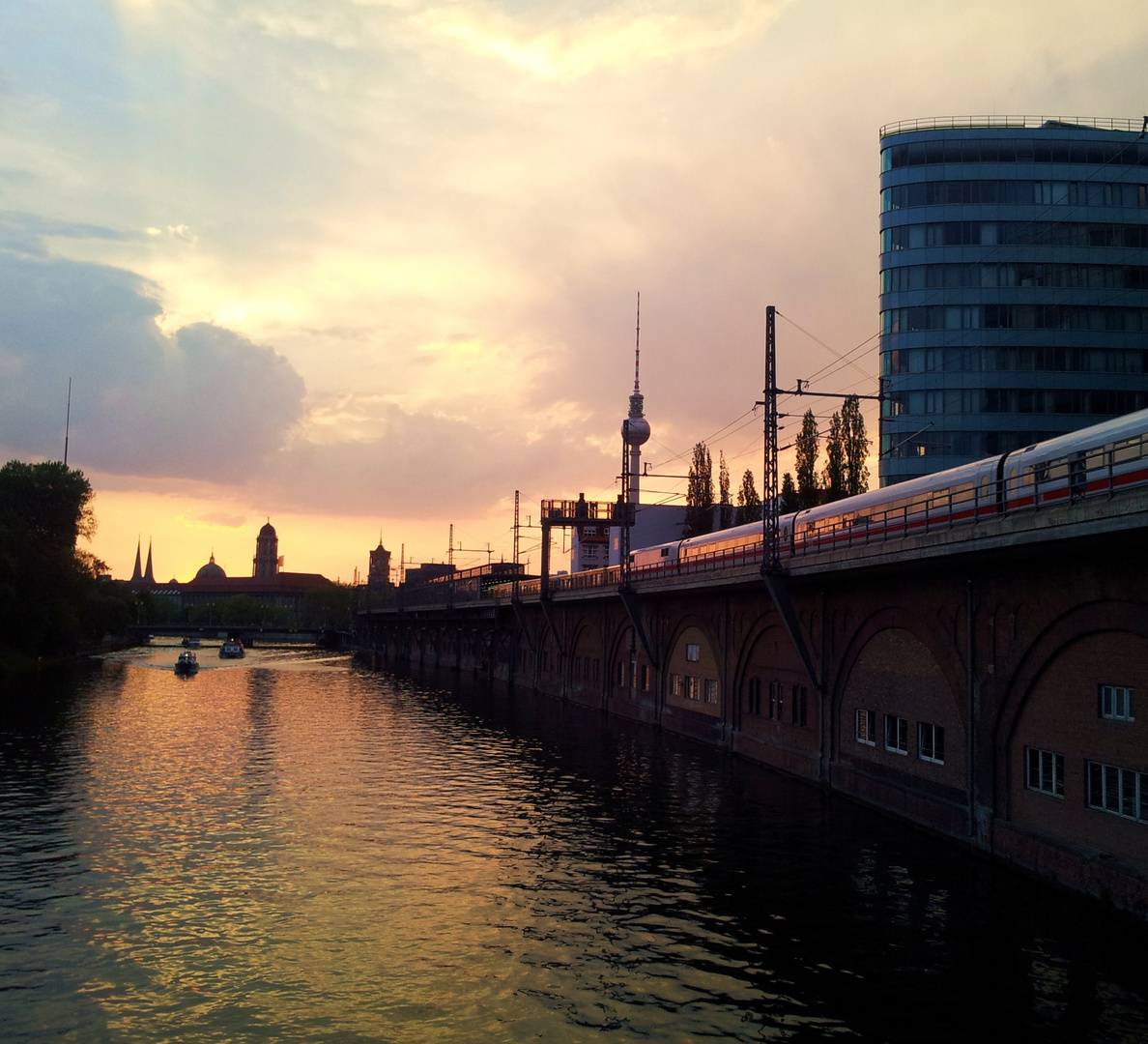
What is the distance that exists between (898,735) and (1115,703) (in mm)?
11347

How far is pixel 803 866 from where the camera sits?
30531mm

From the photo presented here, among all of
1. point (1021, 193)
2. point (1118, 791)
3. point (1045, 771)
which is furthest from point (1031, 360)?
point (1118, 791)

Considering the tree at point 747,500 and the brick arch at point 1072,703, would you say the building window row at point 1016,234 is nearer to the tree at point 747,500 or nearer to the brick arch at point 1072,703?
the tree at point 747,500

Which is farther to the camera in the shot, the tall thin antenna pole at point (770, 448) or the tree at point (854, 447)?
the tree at point (854, 447)

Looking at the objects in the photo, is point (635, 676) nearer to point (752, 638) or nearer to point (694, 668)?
point (694, 668)

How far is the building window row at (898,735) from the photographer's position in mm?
33625

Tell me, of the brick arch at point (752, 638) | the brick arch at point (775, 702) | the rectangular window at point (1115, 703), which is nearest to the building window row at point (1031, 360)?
the brick arch at point (752, 638)

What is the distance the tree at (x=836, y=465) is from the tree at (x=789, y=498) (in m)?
5.28

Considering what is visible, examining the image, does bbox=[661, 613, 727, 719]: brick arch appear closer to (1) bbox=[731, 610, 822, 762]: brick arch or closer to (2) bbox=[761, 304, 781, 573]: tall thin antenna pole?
(1) bbox=[731, 610, 822, 762]: brick arch

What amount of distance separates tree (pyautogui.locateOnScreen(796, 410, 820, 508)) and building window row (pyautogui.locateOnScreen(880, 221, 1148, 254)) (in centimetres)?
1495

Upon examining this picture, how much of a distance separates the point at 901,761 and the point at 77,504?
110 metres

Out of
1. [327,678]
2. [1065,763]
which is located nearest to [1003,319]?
[1065,763]

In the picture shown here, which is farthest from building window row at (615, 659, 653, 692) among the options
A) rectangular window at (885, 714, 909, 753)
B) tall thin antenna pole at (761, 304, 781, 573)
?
rectangular window at (885, 714, 909, 753)

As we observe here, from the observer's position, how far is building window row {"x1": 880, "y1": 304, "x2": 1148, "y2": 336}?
250 ft
